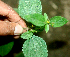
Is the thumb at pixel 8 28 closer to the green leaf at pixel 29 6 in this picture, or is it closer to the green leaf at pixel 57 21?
the green leaf at pixel 29 6

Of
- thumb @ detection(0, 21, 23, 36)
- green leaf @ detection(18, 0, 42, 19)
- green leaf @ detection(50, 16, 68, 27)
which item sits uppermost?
green leaf @ detection(18, 0, 42, 19)

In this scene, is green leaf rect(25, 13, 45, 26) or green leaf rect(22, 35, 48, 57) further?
green leaf rect(22, 35, 48, 57)

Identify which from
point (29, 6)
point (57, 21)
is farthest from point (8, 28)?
point (57, 21)

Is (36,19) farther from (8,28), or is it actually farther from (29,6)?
(8,28)

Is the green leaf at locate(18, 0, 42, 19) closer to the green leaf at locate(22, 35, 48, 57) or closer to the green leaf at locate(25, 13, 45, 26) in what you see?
the green leaf at locate(25, 13, 45, 26)

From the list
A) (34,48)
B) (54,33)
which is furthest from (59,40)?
(34,48)

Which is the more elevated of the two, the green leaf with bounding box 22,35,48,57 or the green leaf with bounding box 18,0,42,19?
the green leaf with bounding box 18,0,42,19

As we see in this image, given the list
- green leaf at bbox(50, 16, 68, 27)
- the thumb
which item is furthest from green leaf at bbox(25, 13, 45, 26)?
the thumb

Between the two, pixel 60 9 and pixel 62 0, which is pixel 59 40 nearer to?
pixel 60 9

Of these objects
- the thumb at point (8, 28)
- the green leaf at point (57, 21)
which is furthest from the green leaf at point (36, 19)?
the thumb at point (8, 28)
